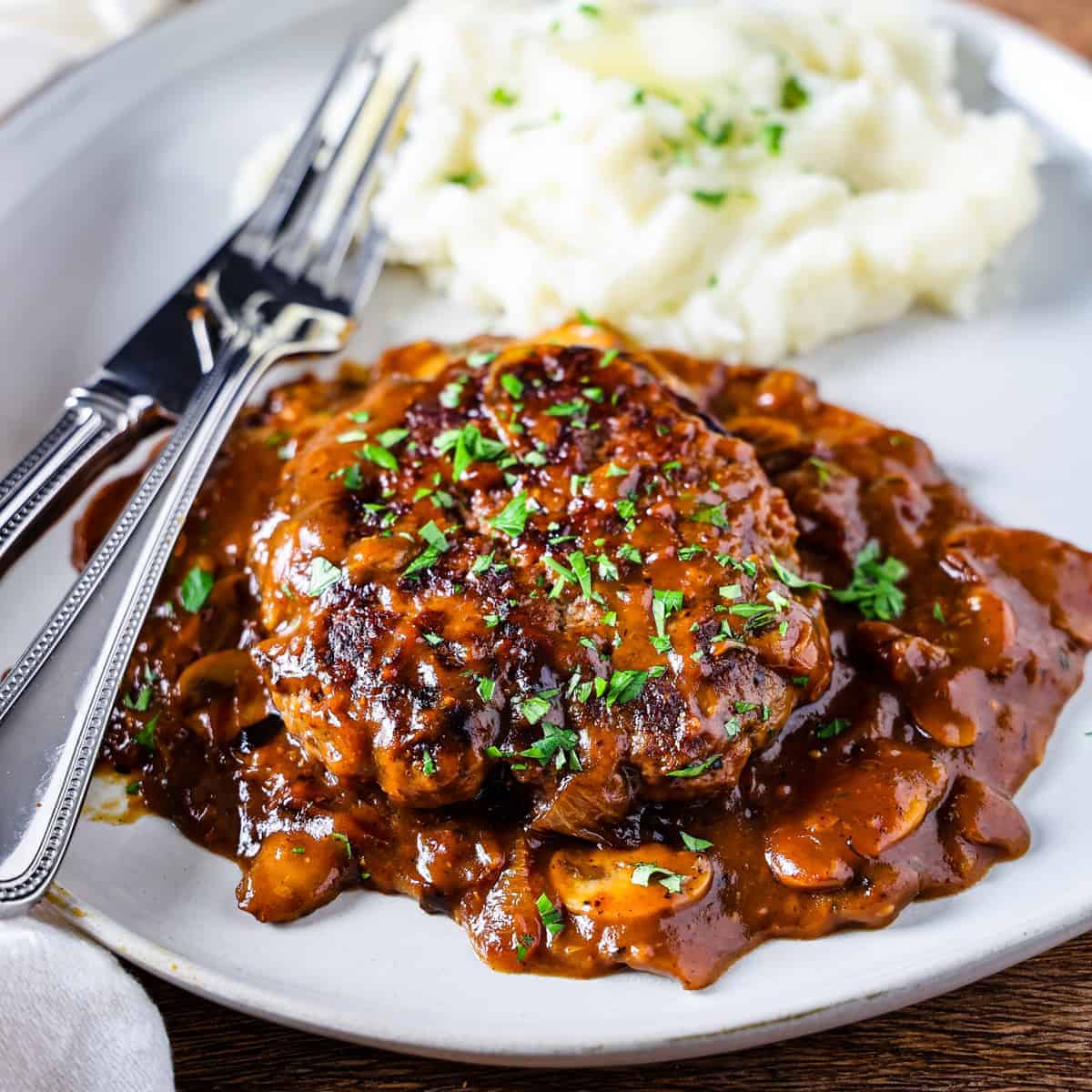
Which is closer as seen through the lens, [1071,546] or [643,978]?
[643,978]

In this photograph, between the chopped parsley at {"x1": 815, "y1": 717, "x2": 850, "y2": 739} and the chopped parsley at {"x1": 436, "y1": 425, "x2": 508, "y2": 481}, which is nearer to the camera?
the chopped parsley at {"x1": 815, "y1": 717, "x2": 850, "y2": 739}

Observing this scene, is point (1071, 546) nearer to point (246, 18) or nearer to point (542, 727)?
point (542, 727)

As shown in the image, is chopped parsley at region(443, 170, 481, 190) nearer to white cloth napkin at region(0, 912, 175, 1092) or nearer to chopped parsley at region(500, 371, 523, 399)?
chopped parsley at region(500, 371, 523, 399)

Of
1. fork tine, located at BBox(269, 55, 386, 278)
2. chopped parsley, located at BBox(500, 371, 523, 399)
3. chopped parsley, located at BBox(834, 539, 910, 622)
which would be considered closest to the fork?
fork tine, located at BBox(269, 55, 386, 278)

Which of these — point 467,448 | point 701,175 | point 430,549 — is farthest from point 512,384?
point 701,175

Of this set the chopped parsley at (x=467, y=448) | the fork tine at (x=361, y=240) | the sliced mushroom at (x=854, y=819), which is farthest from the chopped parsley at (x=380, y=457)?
the sliced mushroom at (x=854, y=819)

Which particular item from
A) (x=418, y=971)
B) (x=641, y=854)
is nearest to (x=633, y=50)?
(x=641, y=854)

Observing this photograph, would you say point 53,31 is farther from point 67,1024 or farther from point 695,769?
point 695,769
